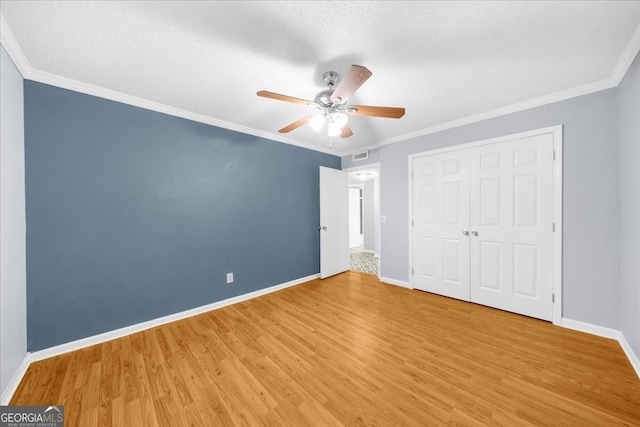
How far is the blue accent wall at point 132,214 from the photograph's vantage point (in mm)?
1974

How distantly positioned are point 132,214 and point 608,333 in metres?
4.97

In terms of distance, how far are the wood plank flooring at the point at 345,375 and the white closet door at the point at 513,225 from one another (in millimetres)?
301

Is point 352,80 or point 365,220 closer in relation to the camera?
point 352,80

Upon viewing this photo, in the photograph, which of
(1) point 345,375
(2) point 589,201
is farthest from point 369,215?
(1) point 345,375

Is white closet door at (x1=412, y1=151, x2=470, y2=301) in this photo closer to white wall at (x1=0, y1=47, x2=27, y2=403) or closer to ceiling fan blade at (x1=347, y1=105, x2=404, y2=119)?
ceiling fan blade at (x1=347, y1=105, x2=404, y2=119)

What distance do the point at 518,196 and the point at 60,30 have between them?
442 centimetres

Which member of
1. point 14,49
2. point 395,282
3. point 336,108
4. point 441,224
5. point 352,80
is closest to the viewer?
point 352,80

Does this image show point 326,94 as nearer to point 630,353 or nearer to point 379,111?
point 379,111

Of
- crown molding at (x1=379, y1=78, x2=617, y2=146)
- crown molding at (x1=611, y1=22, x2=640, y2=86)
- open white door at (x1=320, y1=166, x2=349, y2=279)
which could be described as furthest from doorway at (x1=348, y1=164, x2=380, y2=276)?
crown molding at (x1=611, y1=22, x2=640, y2=86)

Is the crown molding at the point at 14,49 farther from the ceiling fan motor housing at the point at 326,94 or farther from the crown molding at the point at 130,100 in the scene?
the ceiling fan motor housing at the point at 326,94

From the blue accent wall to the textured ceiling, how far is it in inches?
15.2

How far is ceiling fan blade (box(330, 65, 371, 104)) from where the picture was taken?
1407mm

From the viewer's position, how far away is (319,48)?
5.44 ft

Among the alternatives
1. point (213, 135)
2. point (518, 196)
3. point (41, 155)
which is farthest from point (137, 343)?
point (518, 196)
